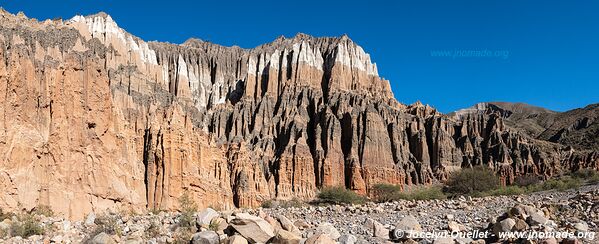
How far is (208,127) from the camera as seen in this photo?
271ft

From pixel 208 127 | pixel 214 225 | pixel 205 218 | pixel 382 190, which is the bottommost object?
pixel 382 190

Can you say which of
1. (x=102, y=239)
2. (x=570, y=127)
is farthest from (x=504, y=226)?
(x=570, y=127)

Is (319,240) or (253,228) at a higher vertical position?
(253,228)

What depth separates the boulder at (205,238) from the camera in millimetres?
12055

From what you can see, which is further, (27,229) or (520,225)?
(27,229)

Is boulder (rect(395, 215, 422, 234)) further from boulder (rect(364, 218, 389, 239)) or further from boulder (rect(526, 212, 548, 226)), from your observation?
boulder (rect(526, 212, 548, 226))

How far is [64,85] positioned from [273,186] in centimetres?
3443

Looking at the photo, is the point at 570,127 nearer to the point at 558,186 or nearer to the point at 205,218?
the point at 558,186

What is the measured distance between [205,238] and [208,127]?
71828 mm

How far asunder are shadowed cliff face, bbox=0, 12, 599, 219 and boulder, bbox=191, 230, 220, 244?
91.5 ft

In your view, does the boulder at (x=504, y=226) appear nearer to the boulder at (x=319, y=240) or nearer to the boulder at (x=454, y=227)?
the boulder at (x=454, y=227)

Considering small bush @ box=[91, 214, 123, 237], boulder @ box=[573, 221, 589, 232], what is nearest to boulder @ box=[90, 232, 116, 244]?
small bush @ box=[91, 214, 123, 237]

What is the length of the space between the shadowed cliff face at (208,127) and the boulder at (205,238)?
91.5ft

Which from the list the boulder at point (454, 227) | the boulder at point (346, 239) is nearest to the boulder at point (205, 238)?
the boulder at point (346, 239)
